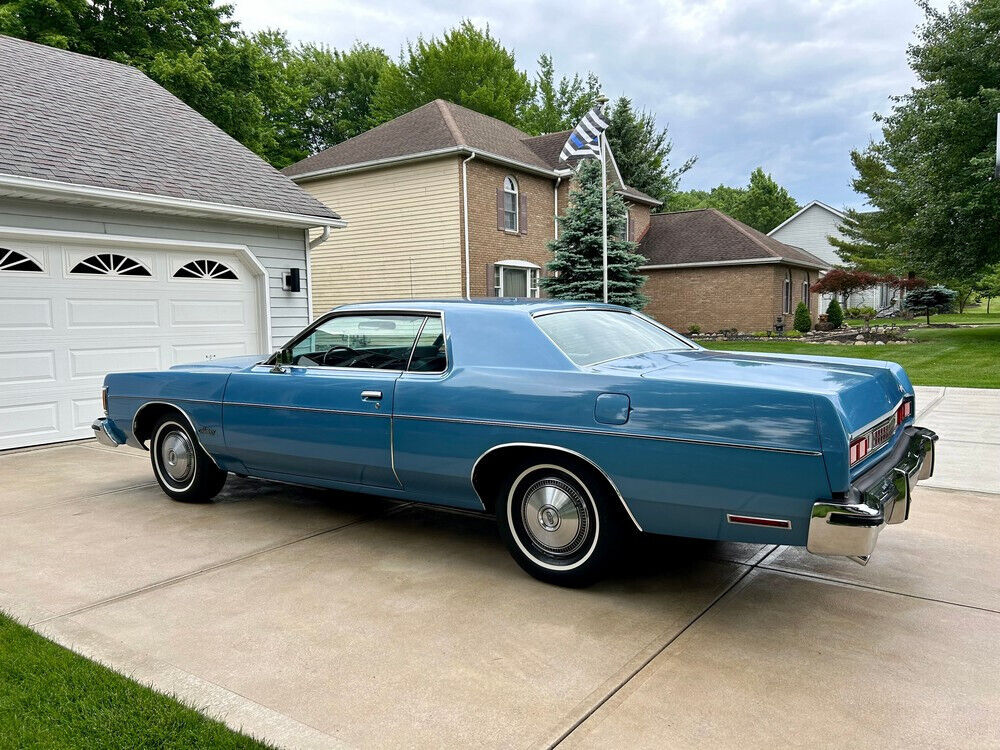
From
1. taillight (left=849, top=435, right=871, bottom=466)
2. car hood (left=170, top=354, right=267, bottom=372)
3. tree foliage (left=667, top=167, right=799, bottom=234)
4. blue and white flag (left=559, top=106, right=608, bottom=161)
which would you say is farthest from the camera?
tree foliage (left=667, top=167, right=799, bottom=234)

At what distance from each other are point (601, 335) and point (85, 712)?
10.2 ft

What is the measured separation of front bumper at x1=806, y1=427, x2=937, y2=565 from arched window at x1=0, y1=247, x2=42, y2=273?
8625 millimetres

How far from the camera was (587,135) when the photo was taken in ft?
51.8

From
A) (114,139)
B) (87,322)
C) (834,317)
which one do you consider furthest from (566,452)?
(834,317)

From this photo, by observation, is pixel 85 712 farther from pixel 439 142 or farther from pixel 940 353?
pixel 940 353

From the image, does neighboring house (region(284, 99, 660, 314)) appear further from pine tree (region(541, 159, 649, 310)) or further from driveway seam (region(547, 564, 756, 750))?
driveway seam (region(547, 564, 756, 750))

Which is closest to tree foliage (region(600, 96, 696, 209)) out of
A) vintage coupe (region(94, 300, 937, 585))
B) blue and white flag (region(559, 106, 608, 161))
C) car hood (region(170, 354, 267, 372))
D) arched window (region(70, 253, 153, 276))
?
blue and white flag (region(559, 106, 608, 161))

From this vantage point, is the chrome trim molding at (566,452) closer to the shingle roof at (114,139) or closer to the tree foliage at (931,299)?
the shingle roof at (114,139)

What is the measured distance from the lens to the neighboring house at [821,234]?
4634 centimetres

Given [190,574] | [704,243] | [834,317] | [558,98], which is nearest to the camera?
[190,574]

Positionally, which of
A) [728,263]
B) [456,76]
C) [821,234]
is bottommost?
[728,263]

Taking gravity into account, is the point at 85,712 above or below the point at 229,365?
below

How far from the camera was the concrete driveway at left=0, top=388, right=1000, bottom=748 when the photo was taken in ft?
8.75

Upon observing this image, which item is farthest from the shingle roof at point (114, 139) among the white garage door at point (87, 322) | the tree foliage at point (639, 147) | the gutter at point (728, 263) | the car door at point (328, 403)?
the tree foliage at point (639, 147)
